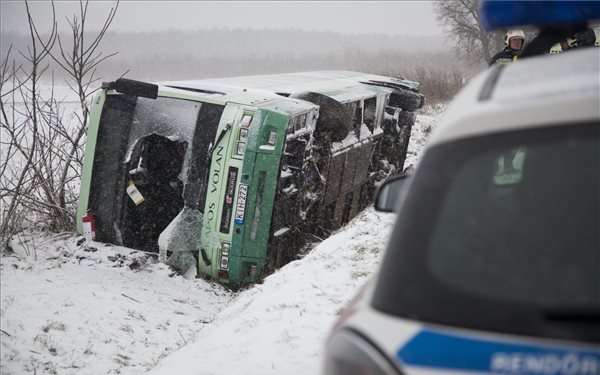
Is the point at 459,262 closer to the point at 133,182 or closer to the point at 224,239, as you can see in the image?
the point at 224,239

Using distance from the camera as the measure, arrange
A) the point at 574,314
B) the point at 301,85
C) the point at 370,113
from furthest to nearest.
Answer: the point at 370,113 → the point at 301,85 → the point at 574,314

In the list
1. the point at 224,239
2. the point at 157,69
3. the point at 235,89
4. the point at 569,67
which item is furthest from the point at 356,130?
the point at 157,69

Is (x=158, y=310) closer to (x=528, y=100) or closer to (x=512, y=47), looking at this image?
(x=512, y=47)

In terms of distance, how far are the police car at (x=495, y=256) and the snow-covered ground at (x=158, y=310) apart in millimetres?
2655

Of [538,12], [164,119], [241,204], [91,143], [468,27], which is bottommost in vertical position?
[241,204]

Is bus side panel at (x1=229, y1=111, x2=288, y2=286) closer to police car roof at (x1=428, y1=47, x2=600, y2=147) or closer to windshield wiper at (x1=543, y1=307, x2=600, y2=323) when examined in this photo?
police car roof at (x1=428, y1=47, x2=600, y2=147)

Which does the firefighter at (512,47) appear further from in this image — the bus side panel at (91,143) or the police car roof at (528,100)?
the police car roof at (528,100)

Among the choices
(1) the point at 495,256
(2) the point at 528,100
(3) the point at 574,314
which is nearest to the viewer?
(3) the point at 574,314

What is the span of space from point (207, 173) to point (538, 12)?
551 cm

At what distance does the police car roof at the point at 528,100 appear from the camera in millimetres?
1769

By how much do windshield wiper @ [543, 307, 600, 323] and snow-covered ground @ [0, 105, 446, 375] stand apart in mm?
2862

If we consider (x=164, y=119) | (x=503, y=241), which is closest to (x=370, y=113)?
(x=164, y=119)

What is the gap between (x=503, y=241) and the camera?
5.73ft

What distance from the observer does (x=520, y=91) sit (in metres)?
1.96
